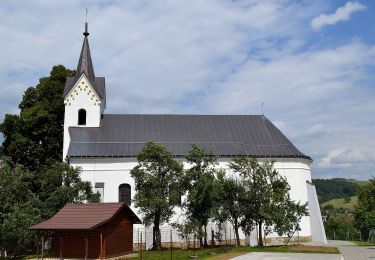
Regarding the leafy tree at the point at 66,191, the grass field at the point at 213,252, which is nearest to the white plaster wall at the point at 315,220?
the grass field at the point at 213,252

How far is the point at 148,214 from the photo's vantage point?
29.8 meters

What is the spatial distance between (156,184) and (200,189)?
303cm

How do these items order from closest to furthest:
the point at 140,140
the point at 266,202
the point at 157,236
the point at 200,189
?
the point at 200,189 → the point at 157,236 → the point at 266,202 → the point at 140,140

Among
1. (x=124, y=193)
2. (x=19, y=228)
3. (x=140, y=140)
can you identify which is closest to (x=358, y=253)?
(x=124, y=193)

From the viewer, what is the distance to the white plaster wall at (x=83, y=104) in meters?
40.9

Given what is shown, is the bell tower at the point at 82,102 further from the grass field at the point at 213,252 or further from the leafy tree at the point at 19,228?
the grass field at the point at 213,252

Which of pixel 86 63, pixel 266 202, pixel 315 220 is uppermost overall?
pixel 86 63

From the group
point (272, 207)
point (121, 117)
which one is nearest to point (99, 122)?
point (121, 117)

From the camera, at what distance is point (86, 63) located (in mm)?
43062

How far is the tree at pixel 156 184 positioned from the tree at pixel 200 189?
36.3 inches

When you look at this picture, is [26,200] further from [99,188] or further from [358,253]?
[358,253]

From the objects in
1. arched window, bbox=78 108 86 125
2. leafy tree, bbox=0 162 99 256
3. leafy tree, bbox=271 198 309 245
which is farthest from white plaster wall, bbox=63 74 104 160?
leafy tree, bbox=271 198 309 245

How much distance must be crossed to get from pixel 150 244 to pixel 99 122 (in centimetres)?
1284

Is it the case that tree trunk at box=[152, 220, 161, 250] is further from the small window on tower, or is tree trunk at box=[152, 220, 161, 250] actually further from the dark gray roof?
the dark gray roof
